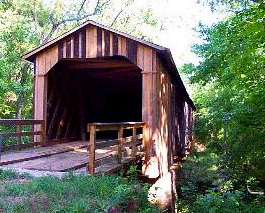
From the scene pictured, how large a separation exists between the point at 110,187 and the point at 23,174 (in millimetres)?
1773

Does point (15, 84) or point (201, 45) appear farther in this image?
point (15, 84)

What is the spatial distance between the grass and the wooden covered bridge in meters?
0.76

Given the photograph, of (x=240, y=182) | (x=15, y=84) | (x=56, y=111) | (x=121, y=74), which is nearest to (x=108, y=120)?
(x=121, y=74)

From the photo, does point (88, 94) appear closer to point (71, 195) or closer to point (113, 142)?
point (113, 142)

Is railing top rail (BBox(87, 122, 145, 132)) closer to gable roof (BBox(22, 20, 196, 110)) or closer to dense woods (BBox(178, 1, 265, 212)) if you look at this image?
gable roof (BBox(22, 20, 196, 110))

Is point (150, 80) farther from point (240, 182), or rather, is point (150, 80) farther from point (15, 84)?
point (15, 84)

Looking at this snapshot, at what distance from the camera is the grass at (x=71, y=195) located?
4852 mm

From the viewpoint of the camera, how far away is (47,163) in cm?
790

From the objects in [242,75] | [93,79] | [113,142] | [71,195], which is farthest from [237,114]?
[93,79]

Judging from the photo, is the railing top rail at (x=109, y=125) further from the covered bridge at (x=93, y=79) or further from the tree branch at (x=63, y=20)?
the tree branch at (x=63, y=20)

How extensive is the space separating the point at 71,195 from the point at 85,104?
10.4 meters

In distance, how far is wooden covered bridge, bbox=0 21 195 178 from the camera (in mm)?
8000

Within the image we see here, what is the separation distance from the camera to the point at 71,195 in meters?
5.37

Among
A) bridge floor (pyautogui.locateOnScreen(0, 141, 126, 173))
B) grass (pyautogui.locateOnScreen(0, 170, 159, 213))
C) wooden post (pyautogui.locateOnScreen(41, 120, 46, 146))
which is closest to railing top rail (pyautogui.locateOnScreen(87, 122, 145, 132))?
bridge floor (pyautogui.locateOnScreen(0, 141, 126, 173))
